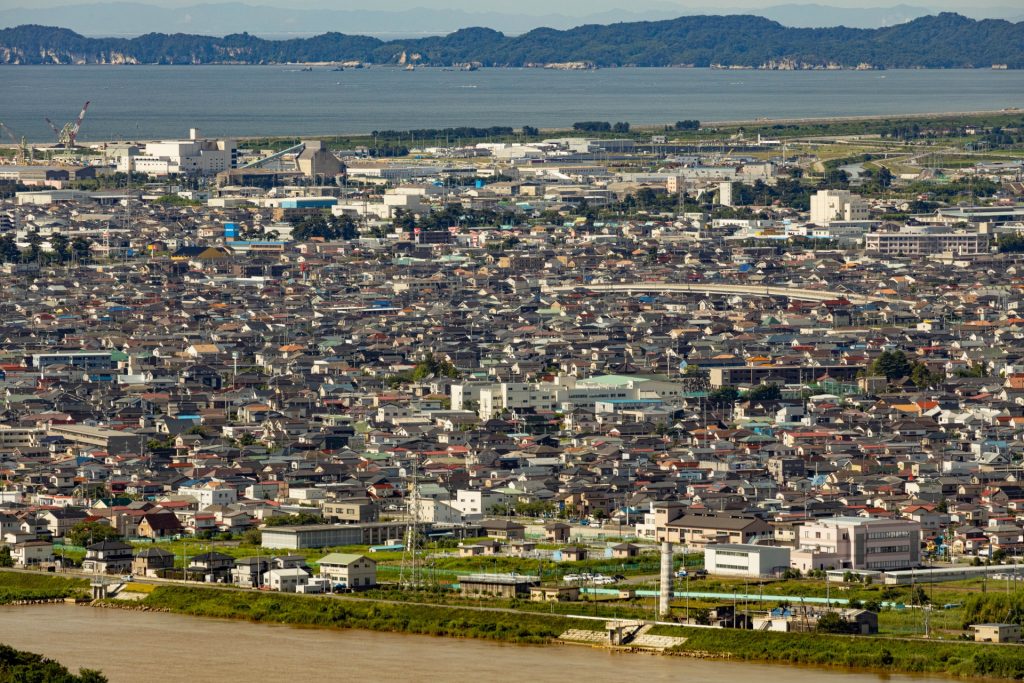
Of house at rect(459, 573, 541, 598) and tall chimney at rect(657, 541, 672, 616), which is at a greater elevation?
tall chimney at rect(657, 541, 672, 616)

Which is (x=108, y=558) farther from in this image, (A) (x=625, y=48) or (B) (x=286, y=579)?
(A) (x=625, y=48)

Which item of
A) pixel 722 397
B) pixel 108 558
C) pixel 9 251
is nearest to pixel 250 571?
pixel 108 558

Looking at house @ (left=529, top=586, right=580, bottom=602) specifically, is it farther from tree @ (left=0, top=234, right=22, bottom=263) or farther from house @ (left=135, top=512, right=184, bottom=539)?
tree @ (left=0, top=234, right=22, bottom=263)

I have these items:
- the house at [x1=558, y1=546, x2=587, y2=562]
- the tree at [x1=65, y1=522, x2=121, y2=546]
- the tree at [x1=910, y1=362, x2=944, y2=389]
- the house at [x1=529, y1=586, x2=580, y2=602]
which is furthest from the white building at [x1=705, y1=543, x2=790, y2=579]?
the tree at [x1=910, y1=362, x2=944, y2=389]

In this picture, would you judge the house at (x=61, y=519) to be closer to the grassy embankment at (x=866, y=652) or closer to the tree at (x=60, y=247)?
the grassy embankment at (x=866, y=652)

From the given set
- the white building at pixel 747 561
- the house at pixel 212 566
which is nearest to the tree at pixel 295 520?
the house at pixel 212 566
